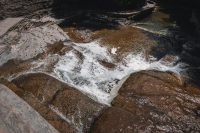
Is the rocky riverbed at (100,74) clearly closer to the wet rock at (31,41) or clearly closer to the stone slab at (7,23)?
the wet rock at (31,41)

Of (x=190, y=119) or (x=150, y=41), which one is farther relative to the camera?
(x=150, y=41)

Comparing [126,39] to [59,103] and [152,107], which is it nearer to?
[152,107]

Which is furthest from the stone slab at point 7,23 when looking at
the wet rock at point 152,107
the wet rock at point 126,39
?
the wet rock at point 152,107

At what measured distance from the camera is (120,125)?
5.76 metres

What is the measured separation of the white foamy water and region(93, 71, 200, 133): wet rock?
44 centimetres

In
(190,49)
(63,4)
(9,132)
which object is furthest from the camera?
(63,4)

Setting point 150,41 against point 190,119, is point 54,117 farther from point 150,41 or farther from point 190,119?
point 150,41

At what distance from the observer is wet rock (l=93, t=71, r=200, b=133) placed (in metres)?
5.82

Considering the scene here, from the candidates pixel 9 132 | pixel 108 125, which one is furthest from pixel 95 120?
pixel 9 132

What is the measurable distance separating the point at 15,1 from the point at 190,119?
23.2 ft

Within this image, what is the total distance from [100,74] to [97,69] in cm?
27

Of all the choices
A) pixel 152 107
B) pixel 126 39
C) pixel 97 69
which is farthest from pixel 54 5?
pixel 152 107

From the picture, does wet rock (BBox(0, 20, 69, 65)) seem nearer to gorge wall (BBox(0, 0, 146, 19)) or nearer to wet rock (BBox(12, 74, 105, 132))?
gorge wall (BBox(0, 0, 146, 19))

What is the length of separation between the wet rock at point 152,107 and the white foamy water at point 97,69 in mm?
438
